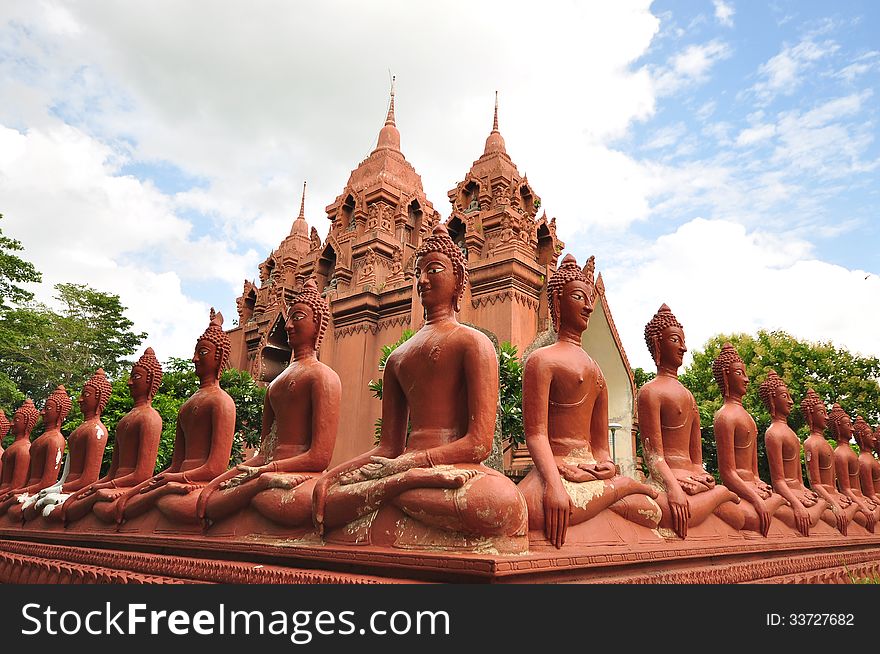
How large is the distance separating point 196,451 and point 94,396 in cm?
339

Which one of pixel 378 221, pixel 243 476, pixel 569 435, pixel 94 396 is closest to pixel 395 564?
pixel 569 435

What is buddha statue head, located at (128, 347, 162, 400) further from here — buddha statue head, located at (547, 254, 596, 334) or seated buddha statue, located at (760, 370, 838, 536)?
seated buddha statue, located at (760, 370, 838, 536)

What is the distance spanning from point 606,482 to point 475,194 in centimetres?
1657

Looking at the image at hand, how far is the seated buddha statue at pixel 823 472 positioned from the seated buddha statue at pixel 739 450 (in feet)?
5.31

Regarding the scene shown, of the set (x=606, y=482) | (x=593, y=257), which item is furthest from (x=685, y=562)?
(x=593, y=257)

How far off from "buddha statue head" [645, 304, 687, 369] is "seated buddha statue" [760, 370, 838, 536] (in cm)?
195

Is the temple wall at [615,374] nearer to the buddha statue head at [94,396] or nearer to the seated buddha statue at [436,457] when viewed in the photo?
the buddha statue head at [94,396]

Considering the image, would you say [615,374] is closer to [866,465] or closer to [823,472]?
[866,465]

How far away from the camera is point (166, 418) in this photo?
16.5m

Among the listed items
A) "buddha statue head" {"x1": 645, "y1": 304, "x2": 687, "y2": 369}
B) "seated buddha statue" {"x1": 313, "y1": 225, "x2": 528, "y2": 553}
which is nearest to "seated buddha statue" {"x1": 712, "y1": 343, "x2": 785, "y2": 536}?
"buddha statue head" {"x1": 645, "y1": 304, "x2": 687, "y2": 369}

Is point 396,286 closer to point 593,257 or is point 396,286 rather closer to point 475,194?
point 475,194

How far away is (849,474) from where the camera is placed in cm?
947

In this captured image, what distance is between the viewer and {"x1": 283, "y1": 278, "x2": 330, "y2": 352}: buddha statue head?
5.69 meters

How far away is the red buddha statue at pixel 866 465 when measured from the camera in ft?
32.8
